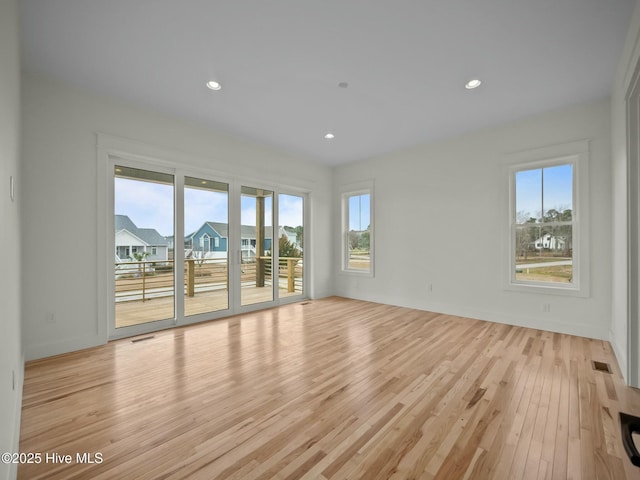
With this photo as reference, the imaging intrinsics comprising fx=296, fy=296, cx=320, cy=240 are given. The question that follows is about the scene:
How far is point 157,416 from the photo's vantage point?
207 cm

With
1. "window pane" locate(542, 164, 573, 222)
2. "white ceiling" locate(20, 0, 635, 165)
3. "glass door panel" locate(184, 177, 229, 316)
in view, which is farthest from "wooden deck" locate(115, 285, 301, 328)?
"window pane" locate(542, 164, 573, 222)

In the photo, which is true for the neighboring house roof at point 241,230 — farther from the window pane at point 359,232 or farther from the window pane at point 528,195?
the window pane at point 528,195

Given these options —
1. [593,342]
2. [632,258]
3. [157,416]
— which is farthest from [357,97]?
[593,342]

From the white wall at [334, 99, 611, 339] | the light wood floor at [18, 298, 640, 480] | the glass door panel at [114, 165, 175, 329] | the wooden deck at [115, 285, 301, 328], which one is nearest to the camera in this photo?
the light wood floor at [18, 298, 640, 480]

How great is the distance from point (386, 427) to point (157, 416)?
1.58m

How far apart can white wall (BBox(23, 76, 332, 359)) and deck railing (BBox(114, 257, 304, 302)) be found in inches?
16.7

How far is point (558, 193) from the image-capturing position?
13.1ft

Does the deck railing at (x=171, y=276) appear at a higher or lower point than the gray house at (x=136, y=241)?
lower

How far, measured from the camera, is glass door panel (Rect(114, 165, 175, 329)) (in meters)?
3.77

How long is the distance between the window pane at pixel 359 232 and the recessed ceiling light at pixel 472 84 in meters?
2.97

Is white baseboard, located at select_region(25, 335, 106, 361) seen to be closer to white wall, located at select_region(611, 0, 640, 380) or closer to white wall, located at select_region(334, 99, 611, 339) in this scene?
white wall, located at select_region(334, 99, 611, 339)

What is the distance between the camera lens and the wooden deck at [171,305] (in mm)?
3879

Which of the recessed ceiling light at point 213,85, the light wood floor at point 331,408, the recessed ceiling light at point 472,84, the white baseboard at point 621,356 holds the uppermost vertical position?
the recessed ceiling light at point 472,84

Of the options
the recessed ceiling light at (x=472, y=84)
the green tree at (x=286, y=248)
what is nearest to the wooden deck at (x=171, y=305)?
the green tree at (x=286, y=248)
